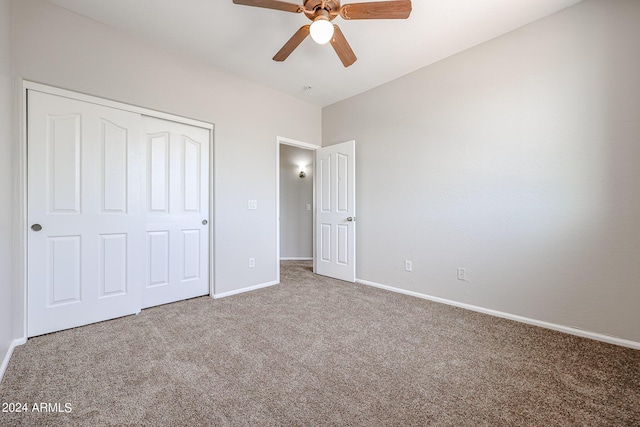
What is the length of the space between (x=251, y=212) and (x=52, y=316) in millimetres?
2010

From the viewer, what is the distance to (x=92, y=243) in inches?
91.2

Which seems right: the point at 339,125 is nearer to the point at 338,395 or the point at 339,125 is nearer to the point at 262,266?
the point at 262,266

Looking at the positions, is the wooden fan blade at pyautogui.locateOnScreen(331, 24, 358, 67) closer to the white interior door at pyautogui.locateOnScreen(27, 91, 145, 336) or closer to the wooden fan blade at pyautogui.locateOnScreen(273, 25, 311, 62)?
the wooden fan blade at pyautogui.locateOnScreen(273, 25, 311, 62)

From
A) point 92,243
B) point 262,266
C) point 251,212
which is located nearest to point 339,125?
point 251,212

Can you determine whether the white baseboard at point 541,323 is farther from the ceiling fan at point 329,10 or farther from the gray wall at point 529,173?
the ceiling fan at point 329,10

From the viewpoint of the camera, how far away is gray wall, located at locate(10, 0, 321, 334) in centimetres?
210

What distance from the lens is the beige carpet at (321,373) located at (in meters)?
1.29

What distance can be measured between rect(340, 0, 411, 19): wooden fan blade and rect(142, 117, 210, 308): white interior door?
81.0 inches

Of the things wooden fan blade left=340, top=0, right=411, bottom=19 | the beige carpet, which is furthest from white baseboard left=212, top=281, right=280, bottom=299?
wooden fan blade left=340, top=0, right=411, bottom=19

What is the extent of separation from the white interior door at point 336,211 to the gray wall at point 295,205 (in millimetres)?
1375

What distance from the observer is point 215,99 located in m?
3.07

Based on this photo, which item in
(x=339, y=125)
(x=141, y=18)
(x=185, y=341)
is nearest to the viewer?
(x=185, y=341)

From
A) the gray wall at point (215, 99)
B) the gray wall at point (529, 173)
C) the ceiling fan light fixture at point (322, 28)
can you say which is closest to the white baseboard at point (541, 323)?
the gray wall at point (529, 173)

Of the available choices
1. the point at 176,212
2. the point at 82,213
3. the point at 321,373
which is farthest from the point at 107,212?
the point at 321,373
